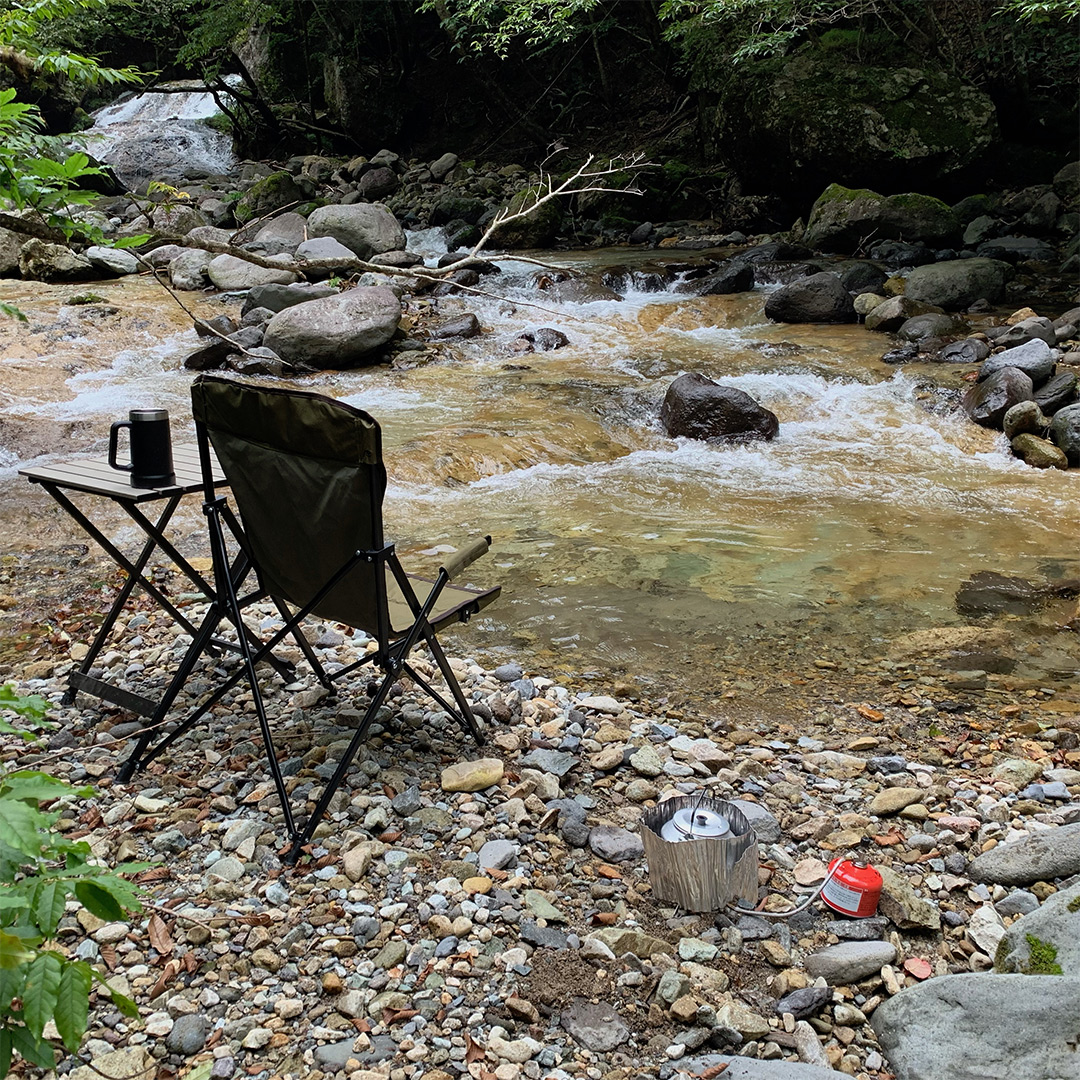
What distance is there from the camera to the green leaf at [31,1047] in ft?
4.14

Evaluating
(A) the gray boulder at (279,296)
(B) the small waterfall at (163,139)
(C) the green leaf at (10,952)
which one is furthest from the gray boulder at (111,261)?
(C) the green leaf at (10,952)

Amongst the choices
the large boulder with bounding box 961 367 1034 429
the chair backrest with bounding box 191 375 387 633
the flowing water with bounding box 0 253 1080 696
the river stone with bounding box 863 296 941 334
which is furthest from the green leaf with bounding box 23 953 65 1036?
the river stone with bounding box 863 296 941 334

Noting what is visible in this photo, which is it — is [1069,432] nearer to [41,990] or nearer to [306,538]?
[306,538]

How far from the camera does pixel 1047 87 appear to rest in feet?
50.9

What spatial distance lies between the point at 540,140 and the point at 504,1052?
71.7ft

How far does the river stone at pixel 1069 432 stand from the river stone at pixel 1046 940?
6135 mm

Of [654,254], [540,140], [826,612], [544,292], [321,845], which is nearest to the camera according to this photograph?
[321,845]

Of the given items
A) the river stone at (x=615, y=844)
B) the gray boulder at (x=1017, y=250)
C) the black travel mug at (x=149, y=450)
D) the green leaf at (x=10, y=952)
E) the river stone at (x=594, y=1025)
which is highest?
the black travel mug at (x=149, y=450)

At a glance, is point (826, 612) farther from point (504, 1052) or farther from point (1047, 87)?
point (1047, 87)

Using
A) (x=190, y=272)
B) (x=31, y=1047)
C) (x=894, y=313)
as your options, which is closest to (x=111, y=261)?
(x=190, y=272)

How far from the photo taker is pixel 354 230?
45.8 ft

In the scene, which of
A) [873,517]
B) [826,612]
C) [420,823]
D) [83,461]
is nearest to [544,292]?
[873,517]

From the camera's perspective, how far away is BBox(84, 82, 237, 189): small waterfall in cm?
2250

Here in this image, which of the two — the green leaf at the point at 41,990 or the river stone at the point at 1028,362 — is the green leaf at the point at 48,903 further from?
the river stone at the point at 1028,362
